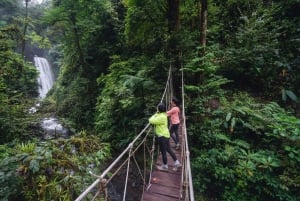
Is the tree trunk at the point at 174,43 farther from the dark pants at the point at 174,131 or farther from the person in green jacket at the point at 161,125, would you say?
the person in green jacket at the point at 161,125

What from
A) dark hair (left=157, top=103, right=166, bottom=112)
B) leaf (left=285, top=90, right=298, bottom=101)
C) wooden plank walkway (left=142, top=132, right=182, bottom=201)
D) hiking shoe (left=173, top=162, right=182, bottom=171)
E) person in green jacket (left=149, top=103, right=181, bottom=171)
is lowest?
wooden plank walkway (left=142, top=132, right=182, bottom=201)

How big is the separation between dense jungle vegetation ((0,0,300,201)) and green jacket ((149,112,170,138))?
912 millimetres

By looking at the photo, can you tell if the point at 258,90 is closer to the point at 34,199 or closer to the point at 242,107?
the point at 242,107

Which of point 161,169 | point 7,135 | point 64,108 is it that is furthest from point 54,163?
point 64,108

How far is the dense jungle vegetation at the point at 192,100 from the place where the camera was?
3324 millimetres

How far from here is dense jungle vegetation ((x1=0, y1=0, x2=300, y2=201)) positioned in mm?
3324

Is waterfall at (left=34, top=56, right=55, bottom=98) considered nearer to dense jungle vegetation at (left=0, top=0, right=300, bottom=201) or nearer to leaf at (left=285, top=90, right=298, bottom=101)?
dense jungle vegetation at (left=0, top=0, right=300, bottom=201)

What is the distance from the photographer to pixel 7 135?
19.6 ft

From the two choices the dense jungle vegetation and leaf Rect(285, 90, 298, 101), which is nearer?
the dense jungle vegetation

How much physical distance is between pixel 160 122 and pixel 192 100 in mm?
2338

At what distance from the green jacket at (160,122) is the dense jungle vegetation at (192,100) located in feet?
2.99

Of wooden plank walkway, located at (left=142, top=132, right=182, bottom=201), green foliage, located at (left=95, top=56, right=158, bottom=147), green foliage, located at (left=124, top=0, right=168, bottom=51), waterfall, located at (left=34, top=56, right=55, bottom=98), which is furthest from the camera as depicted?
waterfall, located at (left=34, top=56, right=55, bottom=98)

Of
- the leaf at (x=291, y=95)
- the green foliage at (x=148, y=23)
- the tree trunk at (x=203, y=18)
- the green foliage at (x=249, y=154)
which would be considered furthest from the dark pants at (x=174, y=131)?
the green foliage at (x=148, y=23)

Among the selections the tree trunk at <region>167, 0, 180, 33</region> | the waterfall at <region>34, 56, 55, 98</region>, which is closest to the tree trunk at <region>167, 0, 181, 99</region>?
the tree trunk at <region>167, 0, 180, 33</region>
